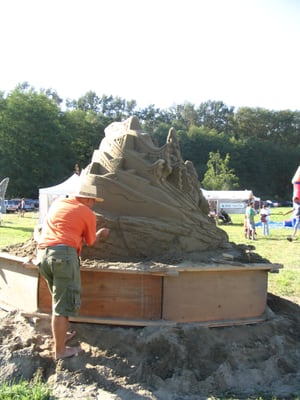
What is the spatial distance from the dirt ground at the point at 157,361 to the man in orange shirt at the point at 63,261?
0.78ft

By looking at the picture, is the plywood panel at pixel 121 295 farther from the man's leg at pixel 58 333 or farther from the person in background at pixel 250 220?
the person in background at pixel 250 220

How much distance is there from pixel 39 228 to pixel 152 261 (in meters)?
1.33

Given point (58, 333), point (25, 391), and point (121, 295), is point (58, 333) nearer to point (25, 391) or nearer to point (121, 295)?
point (25, 391)

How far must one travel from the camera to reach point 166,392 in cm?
340

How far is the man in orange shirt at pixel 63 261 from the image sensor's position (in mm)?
3682

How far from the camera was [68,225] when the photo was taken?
3760 mm

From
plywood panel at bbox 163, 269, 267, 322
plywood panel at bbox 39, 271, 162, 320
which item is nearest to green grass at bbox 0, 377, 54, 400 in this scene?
plywood panel at bbox 39, 271, 162, 320

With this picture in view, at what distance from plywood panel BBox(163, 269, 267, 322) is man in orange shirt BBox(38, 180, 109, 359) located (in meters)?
A: 0.96

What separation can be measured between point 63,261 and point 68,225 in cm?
32

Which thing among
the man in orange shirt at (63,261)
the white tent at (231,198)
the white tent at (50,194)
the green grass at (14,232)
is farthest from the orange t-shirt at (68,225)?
the white tent at (231,198)

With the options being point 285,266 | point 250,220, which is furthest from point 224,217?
point 285,266

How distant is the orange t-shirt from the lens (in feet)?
12.2

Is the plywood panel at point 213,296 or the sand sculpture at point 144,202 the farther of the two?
the sand sculpture at point 144,202

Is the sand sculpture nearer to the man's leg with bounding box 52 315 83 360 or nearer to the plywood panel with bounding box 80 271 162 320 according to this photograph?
the plywood panel with bounding box 80 271 162 320
